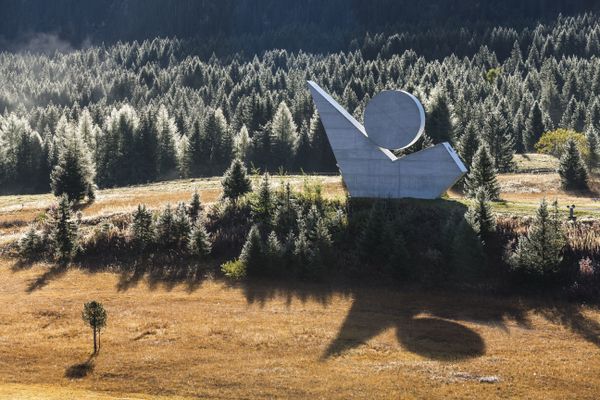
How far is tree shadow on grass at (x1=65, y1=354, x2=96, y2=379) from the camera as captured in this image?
25078mm

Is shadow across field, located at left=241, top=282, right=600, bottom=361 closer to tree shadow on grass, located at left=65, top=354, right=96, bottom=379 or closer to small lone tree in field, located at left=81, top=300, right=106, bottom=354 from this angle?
small lone tree in field, located at left=81, top=300, right=106, bottom=354

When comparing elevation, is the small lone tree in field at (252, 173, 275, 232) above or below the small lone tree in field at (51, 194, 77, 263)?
above

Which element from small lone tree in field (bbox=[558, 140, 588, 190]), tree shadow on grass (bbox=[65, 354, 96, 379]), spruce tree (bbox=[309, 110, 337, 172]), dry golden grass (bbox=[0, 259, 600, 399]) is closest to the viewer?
dry golden grass (bbox=[0, 259, 600, 399])

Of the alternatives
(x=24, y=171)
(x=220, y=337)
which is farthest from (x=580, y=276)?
(x=24, y=171)

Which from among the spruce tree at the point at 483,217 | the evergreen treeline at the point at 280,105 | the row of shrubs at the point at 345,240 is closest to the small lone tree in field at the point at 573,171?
the evergreen treeline at the point at 280,105

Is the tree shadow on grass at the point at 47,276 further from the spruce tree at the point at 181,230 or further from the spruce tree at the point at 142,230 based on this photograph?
the spruce tree at the point at 181,230

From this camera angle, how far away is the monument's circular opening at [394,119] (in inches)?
1524

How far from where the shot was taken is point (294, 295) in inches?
1342

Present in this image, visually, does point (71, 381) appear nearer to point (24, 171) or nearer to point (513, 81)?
point (24, 171)

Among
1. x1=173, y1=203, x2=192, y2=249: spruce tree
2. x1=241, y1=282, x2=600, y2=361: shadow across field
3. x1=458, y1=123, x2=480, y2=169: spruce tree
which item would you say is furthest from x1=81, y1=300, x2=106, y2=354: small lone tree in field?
x1=458, y1=123, x2=480, y2=169: spruce tree

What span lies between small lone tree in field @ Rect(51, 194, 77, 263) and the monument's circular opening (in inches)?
942

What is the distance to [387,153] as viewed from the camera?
41.5m

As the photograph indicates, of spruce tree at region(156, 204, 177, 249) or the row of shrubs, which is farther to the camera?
spruce tree at region(156, 204, 177, 249)

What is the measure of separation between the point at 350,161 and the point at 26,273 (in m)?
25.3
